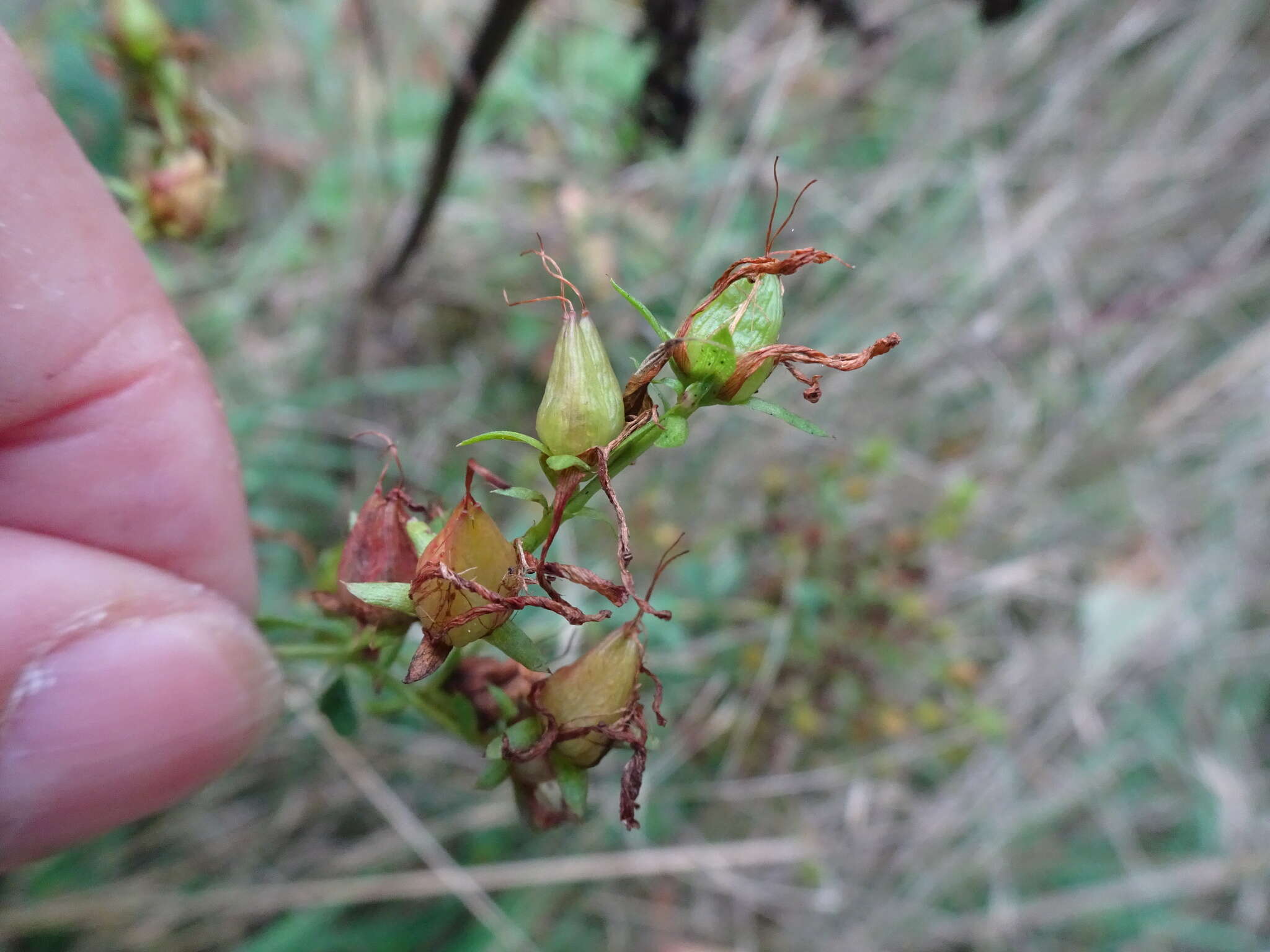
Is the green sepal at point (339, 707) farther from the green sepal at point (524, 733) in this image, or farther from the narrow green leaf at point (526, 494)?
the narrow green leaf at point (526, 494)

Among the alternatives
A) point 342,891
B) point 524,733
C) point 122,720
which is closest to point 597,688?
point 524,733

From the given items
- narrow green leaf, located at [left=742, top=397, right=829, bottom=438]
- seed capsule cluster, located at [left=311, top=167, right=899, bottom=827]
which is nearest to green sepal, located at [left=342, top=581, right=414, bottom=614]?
seed capsule cluster, located at [left=311, top=167, right=899, bottom=827]

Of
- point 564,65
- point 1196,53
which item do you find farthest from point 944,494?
point 564,65

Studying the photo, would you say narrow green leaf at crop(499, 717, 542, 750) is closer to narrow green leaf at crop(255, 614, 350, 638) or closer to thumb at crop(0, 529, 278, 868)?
narrow green leaf at crop(255, 614, 350, 638)

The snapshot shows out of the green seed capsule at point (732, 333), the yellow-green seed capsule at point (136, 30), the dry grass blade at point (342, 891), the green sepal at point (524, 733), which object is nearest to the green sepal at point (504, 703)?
the green sepal at point (524, 733)

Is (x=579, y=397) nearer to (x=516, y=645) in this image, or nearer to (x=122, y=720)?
(x=516, y=645)
